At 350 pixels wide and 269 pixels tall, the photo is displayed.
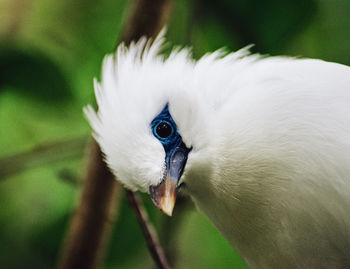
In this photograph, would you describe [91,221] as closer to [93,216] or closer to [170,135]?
[93,216]

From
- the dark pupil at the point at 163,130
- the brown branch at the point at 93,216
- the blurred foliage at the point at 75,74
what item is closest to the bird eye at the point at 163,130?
the dark pupil at the point at 163,130

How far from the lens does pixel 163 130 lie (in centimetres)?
129

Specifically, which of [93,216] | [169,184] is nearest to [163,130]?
[169,184]

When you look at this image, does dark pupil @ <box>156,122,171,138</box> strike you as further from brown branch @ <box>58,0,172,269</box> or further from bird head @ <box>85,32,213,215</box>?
brown branch @ <box>58,0,172,269</box>

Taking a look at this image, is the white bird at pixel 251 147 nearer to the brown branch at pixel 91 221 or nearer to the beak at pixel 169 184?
the beak at pixel 169 184

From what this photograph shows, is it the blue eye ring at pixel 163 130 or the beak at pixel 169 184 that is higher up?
the blue eye ring at pixel 163 130

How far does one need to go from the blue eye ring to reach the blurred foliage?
0.70 metres

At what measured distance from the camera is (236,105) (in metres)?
1.30

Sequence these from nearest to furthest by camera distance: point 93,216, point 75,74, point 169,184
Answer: point 169,184, point 93,216, point 75,74

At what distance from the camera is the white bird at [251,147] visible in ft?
4.04

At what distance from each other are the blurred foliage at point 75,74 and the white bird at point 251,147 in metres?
0.59

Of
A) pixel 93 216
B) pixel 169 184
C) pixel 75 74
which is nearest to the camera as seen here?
pixel 169 184

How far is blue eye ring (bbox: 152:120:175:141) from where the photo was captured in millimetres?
1281

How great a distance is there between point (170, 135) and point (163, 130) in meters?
0.02
